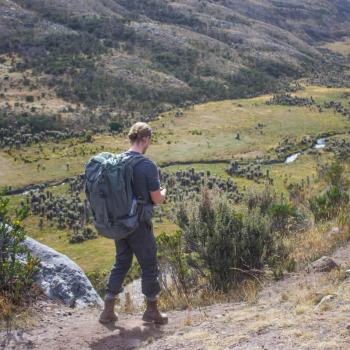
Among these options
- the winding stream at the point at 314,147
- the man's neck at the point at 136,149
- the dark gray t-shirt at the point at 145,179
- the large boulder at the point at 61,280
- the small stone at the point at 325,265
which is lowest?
the winding stream at the point at 314,147

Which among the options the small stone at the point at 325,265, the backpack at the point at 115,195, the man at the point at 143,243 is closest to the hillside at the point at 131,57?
the small stone at the point at 325,265

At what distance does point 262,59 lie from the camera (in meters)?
123

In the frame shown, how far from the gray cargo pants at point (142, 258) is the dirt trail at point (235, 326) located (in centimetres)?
56

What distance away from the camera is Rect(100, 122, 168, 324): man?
6.92 meters

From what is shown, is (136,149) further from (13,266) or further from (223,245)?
(223,245)

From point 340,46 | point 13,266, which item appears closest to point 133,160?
point 13,266

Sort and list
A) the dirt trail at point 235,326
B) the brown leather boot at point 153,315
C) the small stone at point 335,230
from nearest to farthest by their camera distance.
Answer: the dirt trail at point 235,326 → the brown leather boot at point 153,315 → the small stone at point 335,230

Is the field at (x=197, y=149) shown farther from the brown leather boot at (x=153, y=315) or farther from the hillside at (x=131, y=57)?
the brown leather boot at (x=153, y=315)

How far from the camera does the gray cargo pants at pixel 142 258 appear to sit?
717 cm

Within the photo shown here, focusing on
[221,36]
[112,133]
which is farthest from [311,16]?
[112,133]

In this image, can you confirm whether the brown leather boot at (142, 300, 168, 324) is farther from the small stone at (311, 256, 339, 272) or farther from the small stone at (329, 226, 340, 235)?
the small stone at (329, 226, 340, 235)

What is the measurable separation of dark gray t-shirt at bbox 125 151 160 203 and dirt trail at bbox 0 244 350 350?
5.95 ft

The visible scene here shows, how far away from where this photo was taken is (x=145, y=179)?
6926 mm

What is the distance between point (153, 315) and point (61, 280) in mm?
2070
